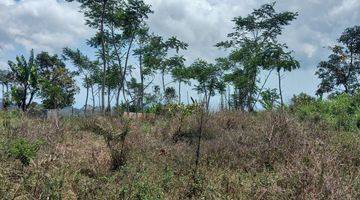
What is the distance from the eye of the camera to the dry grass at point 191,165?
605 centimetres

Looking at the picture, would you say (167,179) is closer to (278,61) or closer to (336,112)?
(336,112)

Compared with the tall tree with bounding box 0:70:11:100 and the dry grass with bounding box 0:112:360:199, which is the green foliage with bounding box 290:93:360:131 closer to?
the dry grass with bounding box 0:112:360:199

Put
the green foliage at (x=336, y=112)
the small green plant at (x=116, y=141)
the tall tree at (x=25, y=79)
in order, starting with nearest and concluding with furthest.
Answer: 1. the small green plant at (x=116, y=141)
2. the green foliage at (x=336, y=112)
3. the tall tree at (x=25, y=79)

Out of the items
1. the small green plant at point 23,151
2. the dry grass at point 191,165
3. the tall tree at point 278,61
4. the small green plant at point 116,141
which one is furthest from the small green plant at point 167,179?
the tall tree at point 278,61

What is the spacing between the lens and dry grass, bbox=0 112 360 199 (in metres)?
6.05

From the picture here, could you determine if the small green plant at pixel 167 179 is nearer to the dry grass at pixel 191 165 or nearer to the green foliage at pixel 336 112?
the dry grass at pixel 191 165

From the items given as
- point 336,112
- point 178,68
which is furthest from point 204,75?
point 336,112

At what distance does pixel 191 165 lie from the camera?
26.9 ft

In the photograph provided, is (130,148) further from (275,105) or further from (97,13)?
(97,13)

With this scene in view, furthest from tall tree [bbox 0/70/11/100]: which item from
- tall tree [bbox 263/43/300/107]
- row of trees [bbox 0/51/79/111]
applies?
tall tree [bbox 263/43/300/107]

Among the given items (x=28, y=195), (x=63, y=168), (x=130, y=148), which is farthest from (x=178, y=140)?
(x=28, y=195)

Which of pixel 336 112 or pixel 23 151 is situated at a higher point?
pixel 336 112

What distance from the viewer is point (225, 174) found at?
7.66 meters

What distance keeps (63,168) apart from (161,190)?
1.63 m
